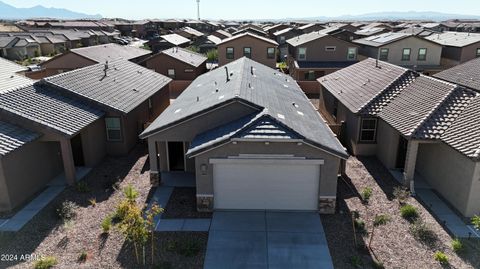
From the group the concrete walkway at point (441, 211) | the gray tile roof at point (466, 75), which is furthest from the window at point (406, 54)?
the concrete walkway at point (441, 211)

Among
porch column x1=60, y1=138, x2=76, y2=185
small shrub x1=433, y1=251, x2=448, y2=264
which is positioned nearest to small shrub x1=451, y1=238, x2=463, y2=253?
small shrub x1=433, y1=251, x2=448, y2=264

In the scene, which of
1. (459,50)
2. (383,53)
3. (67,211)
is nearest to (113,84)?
(67,211)

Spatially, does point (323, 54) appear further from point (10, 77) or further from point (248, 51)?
point (10, 77)

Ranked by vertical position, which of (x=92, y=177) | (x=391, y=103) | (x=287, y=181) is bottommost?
(x=92, y=177)

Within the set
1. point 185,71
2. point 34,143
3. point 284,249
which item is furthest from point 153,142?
point 185,71

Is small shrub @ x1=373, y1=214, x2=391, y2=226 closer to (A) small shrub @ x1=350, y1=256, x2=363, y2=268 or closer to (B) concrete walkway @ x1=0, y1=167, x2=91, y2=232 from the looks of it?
(A) small shrub @ x1=350, y1=256, x2=363, y2=268

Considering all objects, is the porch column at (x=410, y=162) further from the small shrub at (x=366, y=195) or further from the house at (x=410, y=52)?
the house at (x=410, y=52)

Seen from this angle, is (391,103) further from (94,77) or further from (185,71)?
(185,71)
